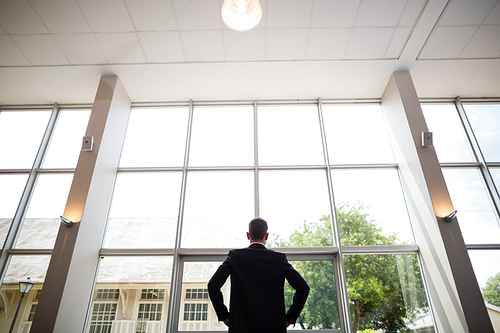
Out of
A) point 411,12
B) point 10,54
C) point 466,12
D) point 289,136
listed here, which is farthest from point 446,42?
point 10,54

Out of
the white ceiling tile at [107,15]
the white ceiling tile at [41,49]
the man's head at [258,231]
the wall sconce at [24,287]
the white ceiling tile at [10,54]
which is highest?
the white ceiling tile at [107,15]

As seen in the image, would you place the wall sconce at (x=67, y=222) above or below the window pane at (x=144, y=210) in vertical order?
below

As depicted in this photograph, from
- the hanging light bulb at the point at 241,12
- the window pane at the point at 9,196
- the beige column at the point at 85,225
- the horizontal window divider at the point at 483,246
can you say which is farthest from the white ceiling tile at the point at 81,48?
the horizontal window divider at the point at 483,246

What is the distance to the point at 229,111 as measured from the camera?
510cm

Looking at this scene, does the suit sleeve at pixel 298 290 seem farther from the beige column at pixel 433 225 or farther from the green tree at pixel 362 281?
the beige column at pixel 433 225

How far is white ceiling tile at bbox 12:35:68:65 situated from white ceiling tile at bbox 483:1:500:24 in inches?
239

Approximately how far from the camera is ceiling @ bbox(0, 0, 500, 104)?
3611 mm

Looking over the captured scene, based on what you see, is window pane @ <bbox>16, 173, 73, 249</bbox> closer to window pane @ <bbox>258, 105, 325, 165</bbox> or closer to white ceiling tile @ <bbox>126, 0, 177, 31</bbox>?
white ceiling tile @ <bbox>126, 0, 177, 31</bbox>

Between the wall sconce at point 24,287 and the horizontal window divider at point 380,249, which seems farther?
the horizontal window divider at point 380,249

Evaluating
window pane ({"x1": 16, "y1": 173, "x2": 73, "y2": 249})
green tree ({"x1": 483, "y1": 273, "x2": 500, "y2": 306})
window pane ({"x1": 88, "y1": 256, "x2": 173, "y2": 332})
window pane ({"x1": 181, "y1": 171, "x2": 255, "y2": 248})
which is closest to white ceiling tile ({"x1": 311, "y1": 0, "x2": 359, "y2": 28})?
window pane ({"x1": 181, "y1": 171, "x2": 255, "y2": 248})

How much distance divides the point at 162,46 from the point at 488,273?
18.6 ft

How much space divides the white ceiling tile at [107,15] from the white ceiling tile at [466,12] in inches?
168

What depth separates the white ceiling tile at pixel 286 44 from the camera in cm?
390

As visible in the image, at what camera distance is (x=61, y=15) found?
363 cm
